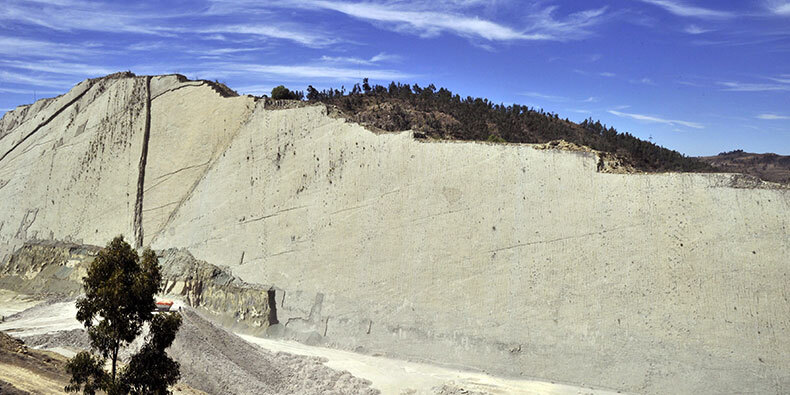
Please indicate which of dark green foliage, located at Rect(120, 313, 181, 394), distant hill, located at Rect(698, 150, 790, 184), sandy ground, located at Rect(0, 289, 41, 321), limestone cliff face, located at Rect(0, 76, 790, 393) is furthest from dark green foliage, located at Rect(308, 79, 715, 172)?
distant hill, located at Rect(698, 150, 790, 184)

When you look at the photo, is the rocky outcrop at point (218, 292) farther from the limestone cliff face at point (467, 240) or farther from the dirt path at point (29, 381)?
the dirt path at point (29, 381)

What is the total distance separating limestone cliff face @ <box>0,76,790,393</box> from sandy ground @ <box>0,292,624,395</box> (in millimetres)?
884

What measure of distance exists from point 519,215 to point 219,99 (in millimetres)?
15546

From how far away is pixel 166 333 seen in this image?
10430mm

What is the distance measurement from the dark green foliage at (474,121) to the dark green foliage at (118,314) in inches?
826

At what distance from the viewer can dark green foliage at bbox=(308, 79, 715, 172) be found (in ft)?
105

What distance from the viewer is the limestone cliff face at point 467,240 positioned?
1689 centimetres

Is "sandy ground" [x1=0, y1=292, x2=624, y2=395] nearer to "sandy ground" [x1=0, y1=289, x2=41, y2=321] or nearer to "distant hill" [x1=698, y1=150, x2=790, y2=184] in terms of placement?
"sandy ground" [x1=0, y1=289, x2=41, y2=321]

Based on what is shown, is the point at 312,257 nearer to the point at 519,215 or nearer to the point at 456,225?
the point at 456,225

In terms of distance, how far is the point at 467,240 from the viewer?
2042cm

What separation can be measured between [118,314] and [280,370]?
911cm

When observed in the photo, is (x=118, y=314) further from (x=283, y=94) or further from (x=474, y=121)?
(x=474, y=121)

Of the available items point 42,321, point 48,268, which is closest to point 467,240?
point 42,321

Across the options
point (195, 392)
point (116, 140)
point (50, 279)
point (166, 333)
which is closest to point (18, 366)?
point (195, 392)
